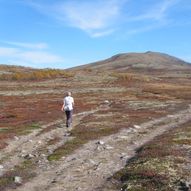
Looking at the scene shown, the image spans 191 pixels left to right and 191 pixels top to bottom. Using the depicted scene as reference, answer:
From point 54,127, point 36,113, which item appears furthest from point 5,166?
point 36,113

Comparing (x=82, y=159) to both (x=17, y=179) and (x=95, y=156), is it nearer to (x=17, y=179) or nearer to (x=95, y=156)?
(x=95, y=156)

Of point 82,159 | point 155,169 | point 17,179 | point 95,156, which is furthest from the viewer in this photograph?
point 95,156

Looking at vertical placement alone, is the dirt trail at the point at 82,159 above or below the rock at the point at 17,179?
below

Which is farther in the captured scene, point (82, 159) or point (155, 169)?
point (82, 159)

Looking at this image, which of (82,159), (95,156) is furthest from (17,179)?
(95,156)

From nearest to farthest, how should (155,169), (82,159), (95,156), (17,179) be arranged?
(17,179) < (155,169) < (82,159) < (95,156)

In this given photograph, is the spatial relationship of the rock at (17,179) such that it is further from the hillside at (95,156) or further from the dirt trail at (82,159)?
the dirt trail at (82,159)

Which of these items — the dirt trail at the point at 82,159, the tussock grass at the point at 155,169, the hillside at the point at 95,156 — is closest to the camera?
the tussock grass at the point at 155,169

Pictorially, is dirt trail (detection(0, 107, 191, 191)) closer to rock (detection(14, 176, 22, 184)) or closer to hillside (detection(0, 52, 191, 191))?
hillside (detection(0, 52, 191, 191))

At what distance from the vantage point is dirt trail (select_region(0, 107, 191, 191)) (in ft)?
72.3

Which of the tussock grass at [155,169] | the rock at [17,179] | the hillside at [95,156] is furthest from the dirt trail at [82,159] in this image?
the tussock grass at [155,169]

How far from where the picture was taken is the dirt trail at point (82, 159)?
72.3 feet

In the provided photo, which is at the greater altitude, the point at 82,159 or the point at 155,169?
the point at 155,169

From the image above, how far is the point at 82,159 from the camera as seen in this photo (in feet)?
91.8
